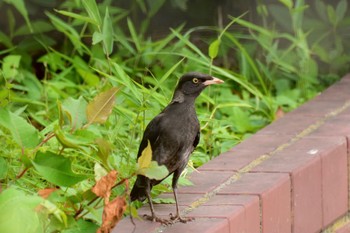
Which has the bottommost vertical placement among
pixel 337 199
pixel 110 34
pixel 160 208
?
pixel 337 199

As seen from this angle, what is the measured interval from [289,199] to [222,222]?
678 mm

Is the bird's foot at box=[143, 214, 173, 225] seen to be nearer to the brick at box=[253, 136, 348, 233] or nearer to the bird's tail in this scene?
the bird's tail

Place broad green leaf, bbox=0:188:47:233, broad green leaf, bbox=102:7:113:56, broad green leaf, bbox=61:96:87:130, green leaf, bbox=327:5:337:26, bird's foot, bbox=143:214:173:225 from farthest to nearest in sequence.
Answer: green leaf, bbox=327:5:337:26 < broad green leaf, bbox=102:7:113:56 < bird's foot, bbox=143:214:173:225 < broad green leaf, bbox=61:96:87:130 < broad green leaf, bbox=0:188:47:233

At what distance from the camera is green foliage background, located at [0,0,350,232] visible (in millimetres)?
4930

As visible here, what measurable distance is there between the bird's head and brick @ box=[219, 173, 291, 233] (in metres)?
0.40

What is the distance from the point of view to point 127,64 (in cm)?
670

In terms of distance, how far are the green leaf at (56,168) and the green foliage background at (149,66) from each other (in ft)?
1.41

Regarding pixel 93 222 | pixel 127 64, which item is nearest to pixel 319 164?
pixel 93 222

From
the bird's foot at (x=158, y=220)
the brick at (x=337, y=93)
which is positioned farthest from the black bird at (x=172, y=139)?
the brick at (x=337, y=93)

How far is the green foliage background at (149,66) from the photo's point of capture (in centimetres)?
493

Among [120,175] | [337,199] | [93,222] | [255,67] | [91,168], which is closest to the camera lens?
[93,222]

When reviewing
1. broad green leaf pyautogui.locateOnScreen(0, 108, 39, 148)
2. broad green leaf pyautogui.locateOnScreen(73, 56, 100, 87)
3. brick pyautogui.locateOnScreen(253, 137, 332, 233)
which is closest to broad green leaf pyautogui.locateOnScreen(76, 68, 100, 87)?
broad green leaf pyautogui.locateOnScreen(73, 56, 100, 87)

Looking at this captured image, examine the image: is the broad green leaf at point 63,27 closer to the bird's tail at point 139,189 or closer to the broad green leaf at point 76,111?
the bird's tail at point 139,189

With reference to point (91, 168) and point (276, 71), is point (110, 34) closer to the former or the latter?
point (91, 168)
